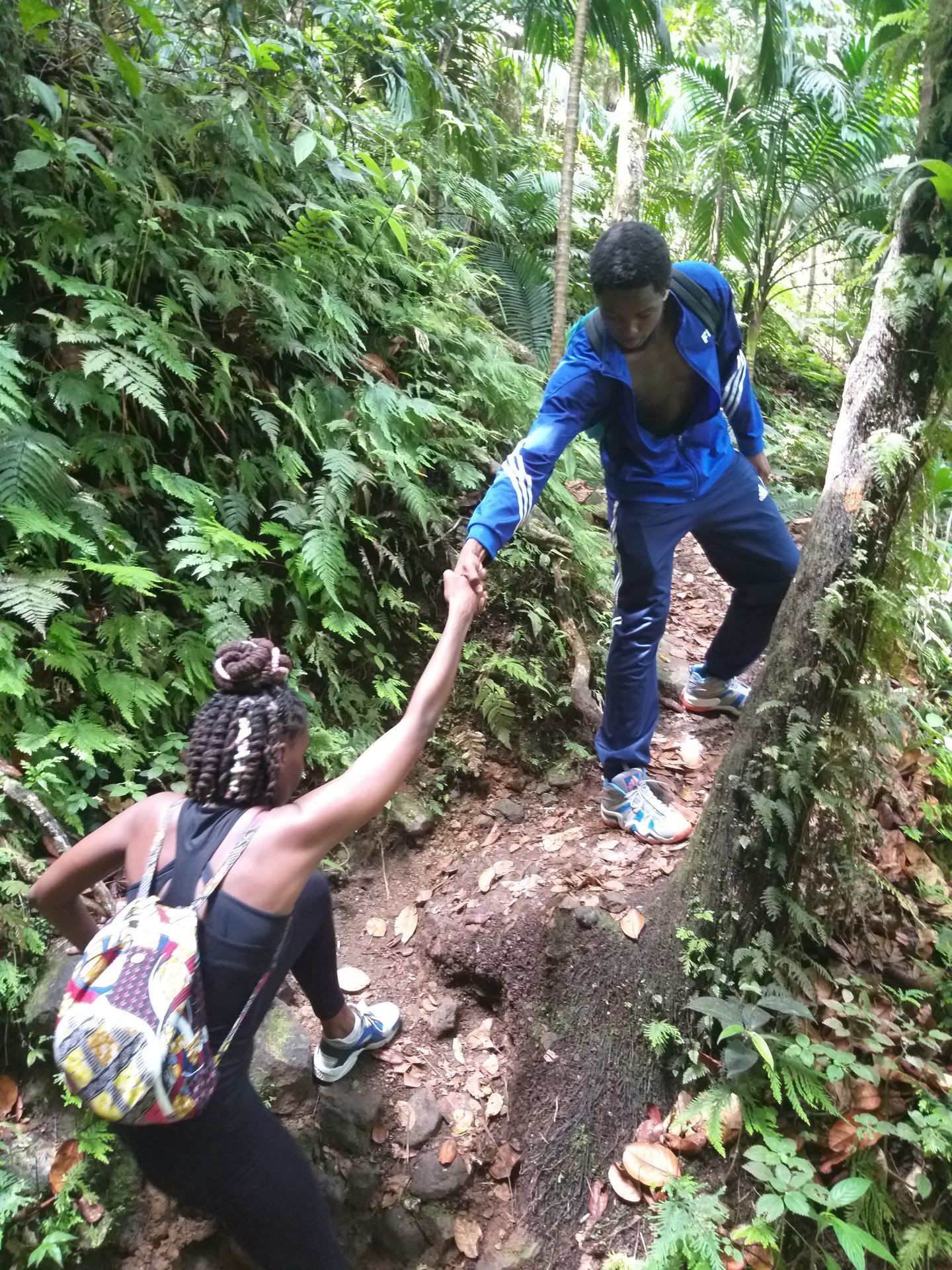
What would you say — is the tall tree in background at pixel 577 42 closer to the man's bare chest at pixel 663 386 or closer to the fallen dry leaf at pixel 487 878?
the man's bare chest at pixel 663 386

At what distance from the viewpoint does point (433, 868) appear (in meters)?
3.35

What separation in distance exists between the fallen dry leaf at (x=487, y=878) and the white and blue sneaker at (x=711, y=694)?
59.3 inches

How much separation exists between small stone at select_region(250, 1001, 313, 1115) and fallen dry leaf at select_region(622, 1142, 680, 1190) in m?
1.14

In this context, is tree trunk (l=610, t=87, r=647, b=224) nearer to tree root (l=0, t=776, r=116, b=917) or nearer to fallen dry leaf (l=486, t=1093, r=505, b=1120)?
tree root (l=0, t=776, r=116, b=917)

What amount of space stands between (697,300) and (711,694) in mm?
2020

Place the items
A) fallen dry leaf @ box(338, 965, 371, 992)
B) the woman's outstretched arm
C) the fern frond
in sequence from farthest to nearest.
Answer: fallen dry leaf @ box(338, 965, 371, 992), the fern frond, the woman's outstretched arm

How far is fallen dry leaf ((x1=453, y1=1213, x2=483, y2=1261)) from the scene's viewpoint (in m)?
2.38

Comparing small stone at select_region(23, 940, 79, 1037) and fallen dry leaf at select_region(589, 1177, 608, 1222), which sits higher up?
small stone at select_region(23, 940, 79, 1037)

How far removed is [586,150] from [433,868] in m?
10.8

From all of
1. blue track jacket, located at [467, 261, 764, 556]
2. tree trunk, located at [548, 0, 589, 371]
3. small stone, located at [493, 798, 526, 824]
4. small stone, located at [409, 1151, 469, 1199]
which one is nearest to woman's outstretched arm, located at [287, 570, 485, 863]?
blue track jacket, located at [467, 261, 764, 556]

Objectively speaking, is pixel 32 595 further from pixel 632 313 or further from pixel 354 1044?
pixel 632 313

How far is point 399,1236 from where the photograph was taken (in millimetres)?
2381

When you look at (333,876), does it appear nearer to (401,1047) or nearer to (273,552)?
(401,1047)

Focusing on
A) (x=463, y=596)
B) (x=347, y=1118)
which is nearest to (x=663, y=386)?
(x=463, y=596)
